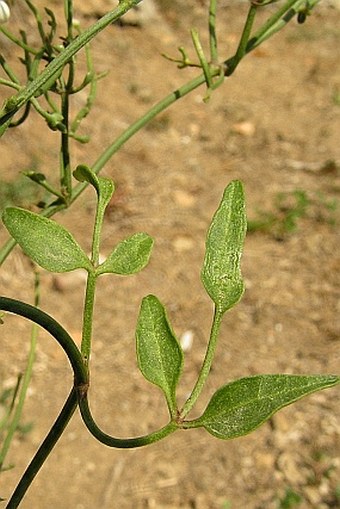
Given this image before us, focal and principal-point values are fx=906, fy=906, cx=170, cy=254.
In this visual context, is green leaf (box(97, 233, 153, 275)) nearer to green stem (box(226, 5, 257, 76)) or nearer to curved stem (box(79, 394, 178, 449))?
curved stem (box(79, 394, 178, 449))

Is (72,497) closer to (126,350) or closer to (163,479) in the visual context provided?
(163,479)

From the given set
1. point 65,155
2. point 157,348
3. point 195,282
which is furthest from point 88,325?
point 195,282

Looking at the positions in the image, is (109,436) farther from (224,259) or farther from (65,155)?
(65,155)

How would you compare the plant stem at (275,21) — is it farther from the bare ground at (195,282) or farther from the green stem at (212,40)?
the bare ground at (195,282)

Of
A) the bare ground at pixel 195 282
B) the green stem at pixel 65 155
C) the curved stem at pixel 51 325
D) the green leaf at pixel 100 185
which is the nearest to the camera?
the curved stem at pixel 51 325

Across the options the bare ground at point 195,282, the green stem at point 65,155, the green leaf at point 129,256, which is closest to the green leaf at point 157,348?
the green leaf at point 129,256

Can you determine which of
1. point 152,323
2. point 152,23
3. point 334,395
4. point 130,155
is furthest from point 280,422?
point 152,23

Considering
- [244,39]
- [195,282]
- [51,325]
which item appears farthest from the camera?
[195,282]
